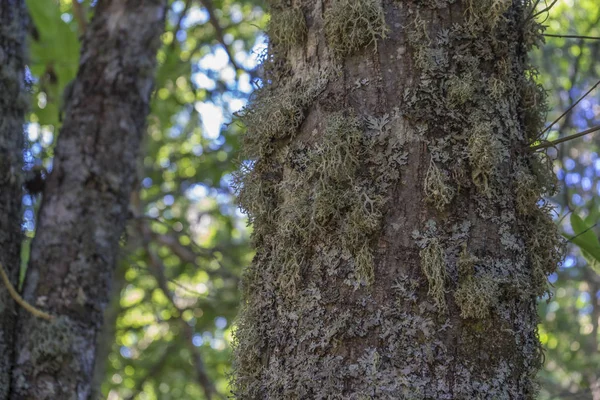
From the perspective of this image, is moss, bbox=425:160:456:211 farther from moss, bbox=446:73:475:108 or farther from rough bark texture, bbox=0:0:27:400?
rough bark texture, bbox=0:0:27:400

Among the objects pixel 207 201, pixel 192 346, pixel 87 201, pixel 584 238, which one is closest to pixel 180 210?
pixel 207 201

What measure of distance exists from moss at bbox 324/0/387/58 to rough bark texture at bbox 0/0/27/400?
1.44 m

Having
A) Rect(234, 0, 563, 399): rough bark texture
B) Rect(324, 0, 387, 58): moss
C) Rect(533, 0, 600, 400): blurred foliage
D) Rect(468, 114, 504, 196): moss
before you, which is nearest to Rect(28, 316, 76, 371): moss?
Rect(234, 0, 563, 399): rough bark texture

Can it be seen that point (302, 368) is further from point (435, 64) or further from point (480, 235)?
point (435, 64)

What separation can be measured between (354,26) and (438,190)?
0.34 metres

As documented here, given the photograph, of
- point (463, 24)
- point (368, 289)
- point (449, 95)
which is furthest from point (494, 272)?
point (463, 24)

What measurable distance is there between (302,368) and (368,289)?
0.16 meters

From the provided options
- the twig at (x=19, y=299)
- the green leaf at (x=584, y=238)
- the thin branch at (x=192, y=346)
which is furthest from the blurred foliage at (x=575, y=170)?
the twig at (x=19, y=299)

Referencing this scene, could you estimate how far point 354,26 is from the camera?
1.12 meters

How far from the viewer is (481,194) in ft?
3.42

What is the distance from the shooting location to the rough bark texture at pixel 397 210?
956mm

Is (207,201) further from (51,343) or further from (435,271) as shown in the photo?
(435,271)

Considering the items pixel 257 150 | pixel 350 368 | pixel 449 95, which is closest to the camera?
pixel 350 368

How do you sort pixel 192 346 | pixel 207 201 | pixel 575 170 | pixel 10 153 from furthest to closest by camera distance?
pixel 207 201
pixel 575 170
pixel 192 346
pixel 10 153
